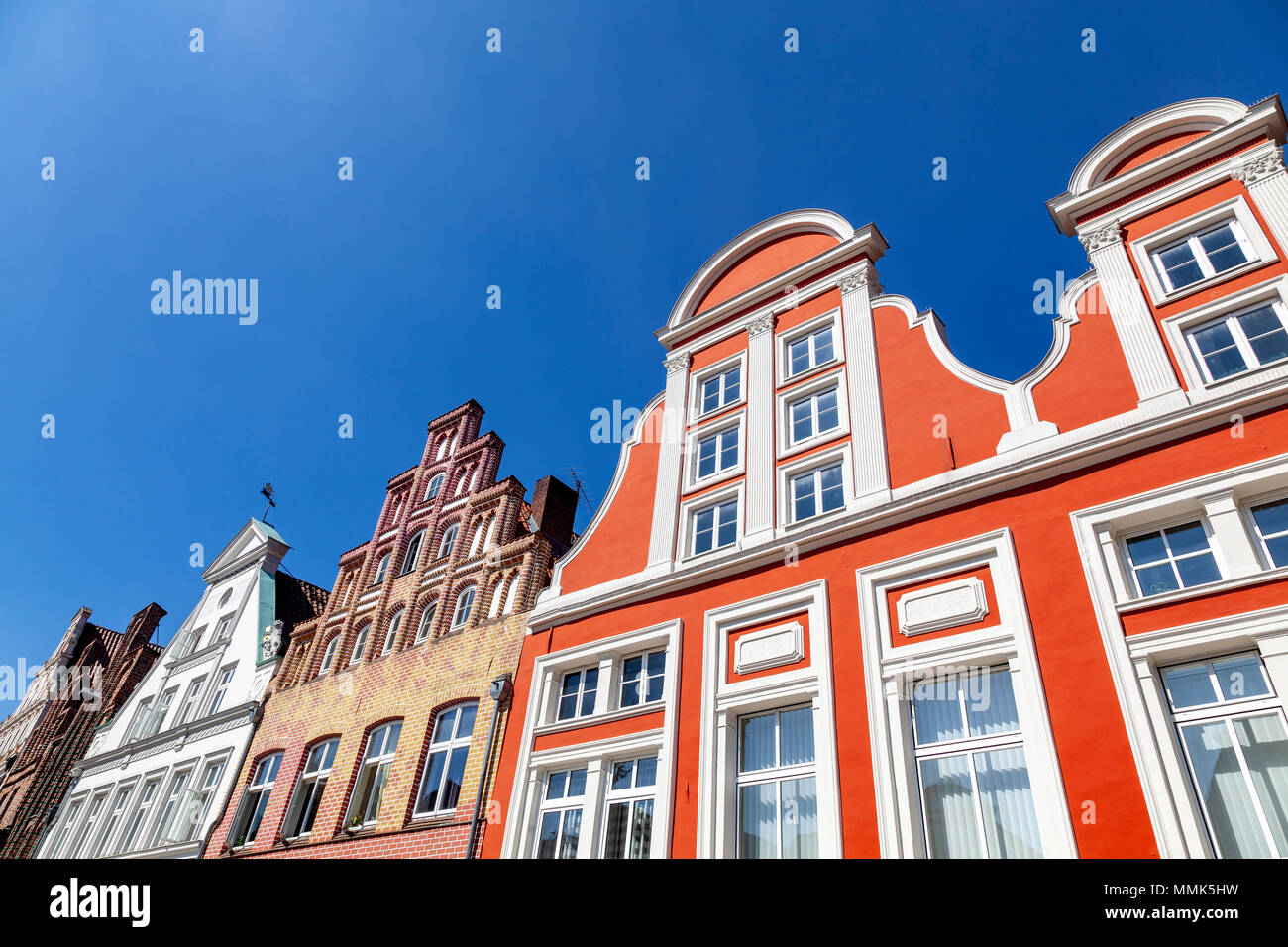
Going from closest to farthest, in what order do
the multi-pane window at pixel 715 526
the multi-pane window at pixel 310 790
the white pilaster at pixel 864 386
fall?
1. the white pilaster at pixel 864 386
2. the multi-pane window at pixel 715 526
3. the multi-pane window at pixel 310 790

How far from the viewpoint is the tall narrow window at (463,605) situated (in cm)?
2095

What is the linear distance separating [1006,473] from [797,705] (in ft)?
17.2

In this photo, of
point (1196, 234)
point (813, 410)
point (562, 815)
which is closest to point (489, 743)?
point (562, 815)

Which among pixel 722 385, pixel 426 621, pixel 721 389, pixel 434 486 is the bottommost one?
pixel 426 621

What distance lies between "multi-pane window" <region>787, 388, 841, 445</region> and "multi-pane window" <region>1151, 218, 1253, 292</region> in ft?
21.1

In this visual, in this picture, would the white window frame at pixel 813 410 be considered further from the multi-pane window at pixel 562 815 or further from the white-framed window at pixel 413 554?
the white-framed window at pixel 413 554

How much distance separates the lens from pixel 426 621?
22.1 m

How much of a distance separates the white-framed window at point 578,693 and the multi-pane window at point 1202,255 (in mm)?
13206

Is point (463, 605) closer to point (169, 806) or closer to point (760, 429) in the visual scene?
point (760, 429)

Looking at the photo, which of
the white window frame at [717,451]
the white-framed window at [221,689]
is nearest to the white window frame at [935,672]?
the white window frame at [717,451]

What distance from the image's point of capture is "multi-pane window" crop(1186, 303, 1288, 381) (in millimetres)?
12844

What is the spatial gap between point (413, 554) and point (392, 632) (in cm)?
275

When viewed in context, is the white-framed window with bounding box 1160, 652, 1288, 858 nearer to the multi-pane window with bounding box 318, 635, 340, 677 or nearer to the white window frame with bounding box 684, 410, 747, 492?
the white window frame with bounding box 684, 410, 747, 492

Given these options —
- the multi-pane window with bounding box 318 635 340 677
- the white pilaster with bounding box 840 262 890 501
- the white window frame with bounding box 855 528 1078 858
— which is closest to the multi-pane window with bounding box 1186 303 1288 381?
the white window frame with bounding box 855 528 1078 858
